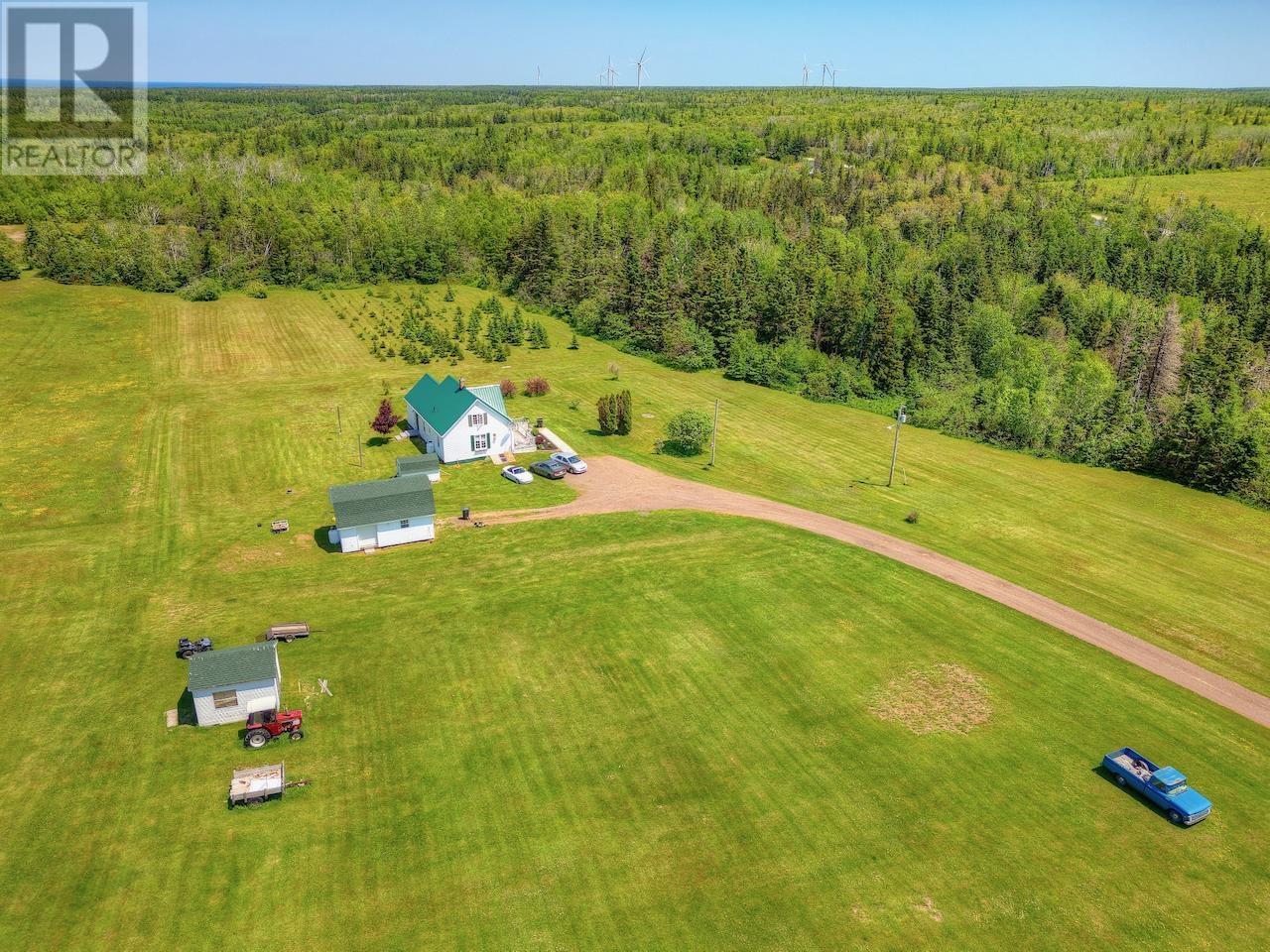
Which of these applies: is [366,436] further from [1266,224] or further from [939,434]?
[1266,224]

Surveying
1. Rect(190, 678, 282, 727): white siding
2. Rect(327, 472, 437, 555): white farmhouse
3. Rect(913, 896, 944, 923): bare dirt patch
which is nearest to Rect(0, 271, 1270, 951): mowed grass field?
Rect(913, 896, 944, 923): bare dirt patch

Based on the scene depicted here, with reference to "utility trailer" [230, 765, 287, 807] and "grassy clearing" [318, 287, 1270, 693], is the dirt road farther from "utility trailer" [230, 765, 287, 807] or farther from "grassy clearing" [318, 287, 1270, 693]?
"utility trailer" [230, 765, 287, 807]

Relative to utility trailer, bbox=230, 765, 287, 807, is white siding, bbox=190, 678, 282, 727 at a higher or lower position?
higher

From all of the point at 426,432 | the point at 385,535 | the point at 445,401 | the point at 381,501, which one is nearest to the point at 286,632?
the point at 385,535

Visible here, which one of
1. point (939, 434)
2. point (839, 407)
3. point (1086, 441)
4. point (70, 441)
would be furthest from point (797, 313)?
point (70, 441)

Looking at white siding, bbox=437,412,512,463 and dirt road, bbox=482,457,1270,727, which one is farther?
white siding, bbox=437,412,512,463

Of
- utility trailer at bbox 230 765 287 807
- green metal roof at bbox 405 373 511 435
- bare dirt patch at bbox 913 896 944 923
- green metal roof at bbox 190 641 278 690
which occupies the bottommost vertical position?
bare dirt patch at bbox 913 896 944 923
